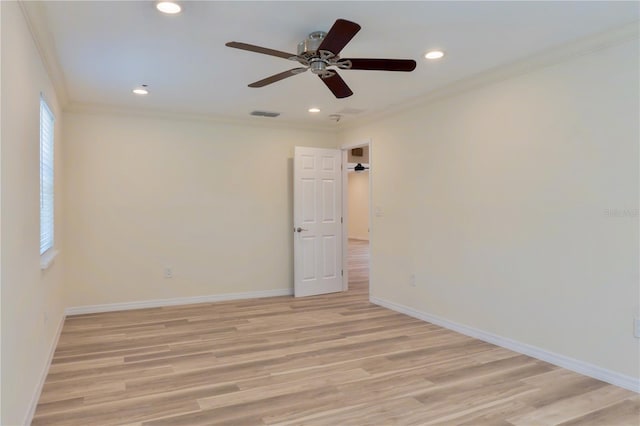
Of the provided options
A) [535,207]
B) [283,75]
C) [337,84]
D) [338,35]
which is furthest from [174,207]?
[535,207]

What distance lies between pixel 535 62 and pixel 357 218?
11.0 m

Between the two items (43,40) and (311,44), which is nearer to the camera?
(311,44)

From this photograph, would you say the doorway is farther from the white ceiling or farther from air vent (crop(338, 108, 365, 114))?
the white ceiling

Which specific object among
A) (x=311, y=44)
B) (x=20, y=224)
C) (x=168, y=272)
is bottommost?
(x=168, y=272)

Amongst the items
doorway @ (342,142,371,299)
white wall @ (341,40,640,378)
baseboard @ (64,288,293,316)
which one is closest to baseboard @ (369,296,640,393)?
white wall @ (341,40,640,378)

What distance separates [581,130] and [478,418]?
7.29 ft

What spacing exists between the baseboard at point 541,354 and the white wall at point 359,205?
9144 mm

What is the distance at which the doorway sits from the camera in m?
6.39

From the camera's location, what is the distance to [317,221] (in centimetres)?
614

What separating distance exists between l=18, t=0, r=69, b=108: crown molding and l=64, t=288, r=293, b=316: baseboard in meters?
2.44

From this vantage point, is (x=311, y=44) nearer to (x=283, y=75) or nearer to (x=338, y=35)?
(x=283, y=75)

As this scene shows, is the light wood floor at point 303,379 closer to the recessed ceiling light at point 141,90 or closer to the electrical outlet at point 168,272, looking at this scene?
Result: the electrical outlet at point 168,272

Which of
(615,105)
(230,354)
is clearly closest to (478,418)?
(230,354)

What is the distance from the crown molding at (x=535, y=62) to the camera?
2.94 metres
